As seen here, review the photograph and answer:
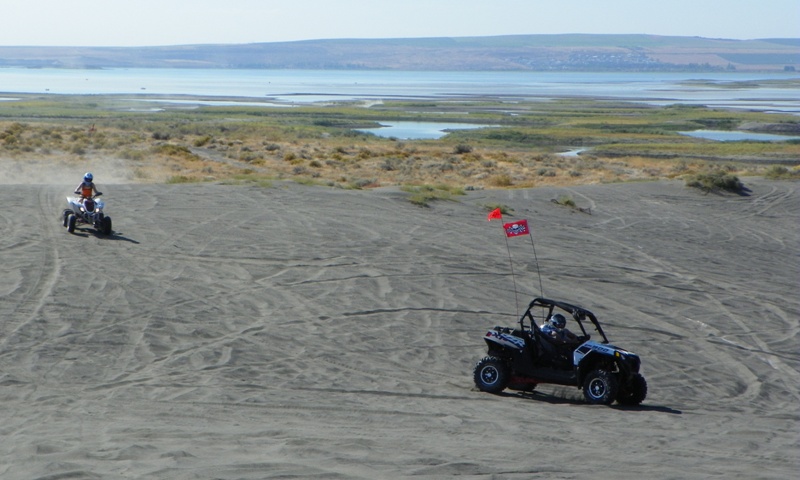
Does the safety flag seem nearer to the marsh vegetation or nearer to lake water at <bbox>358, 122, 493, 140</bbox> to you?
the marsh vegetation

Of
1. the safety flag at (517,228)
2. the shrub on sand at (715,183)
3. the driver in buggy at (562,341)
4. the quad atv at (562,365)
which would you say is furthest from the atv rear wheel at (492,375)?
the shrub on sand at (715,183)

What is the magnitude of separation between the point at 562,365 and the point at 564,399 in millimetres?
589

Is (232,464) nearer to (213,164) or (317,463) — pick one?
(317,463)

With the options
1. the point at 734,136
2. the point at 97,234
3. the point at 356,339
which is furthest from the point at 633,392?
the point at 734,136

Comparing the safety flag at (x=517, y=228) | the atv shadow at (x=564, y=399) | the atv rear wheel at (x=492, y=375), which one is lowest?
the atv shadow at (x=564, y=399)

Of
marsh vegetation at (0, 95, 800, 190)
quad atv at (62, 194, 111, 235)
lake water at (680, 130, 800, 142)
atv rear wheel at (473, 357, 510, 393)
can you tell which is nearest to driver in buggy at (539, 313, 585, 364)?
atv rear wheel at (473, 357, 510, 393)

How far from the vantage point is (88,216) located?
2145cm

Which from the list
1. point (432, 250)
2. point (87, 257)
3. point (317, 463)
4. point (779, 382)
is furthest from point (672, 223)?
point (317, 463)

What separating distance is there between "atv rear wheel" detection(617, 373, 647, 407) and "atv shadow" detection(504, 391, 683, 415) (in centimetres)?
9

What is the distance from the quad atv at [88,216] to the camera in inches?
835

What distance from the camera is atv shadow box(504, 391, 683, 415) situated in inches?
451

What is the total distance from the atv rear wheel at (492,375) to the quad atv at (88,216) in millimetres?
12292

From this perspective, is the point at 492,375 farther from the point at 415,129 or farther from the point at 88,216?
the point at 415,129

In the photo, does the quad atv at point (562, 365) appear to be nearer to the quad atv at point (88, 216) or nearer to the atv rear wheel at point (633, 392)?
the atv rear wheel at point (633, 392)
